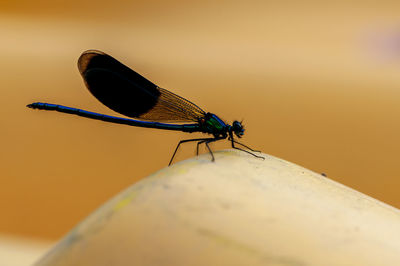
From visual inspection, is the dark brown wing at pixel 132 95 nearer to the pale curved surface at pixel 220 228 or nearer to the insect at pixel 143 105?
the insect at pixel 143 105

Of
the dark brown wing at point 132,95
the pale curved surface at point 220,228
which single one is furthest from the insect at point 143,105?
the pale curved surface at point 220,228

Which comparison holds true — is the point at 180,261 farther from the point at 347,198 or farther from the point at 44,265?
the point at 347,198

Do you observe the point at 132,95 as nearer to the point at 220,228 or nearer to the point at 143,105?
the point at 143,105

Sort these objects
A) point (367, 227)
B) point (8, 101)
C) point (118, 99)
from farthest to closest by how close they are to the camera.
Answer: point (8, 101) < point (118, 99) < point (367, 227)

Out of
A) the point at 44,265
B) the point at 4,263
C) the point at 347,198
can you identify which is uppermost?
the point at 347,198

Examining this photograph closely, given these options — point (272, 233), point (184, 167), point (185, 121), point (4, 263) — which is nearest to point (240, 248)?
point (272, 233)

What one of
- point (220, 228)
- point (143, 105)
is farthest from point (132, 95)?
point (220, 228)

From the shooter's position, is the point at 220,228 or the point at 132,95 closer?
the point at 220,228
